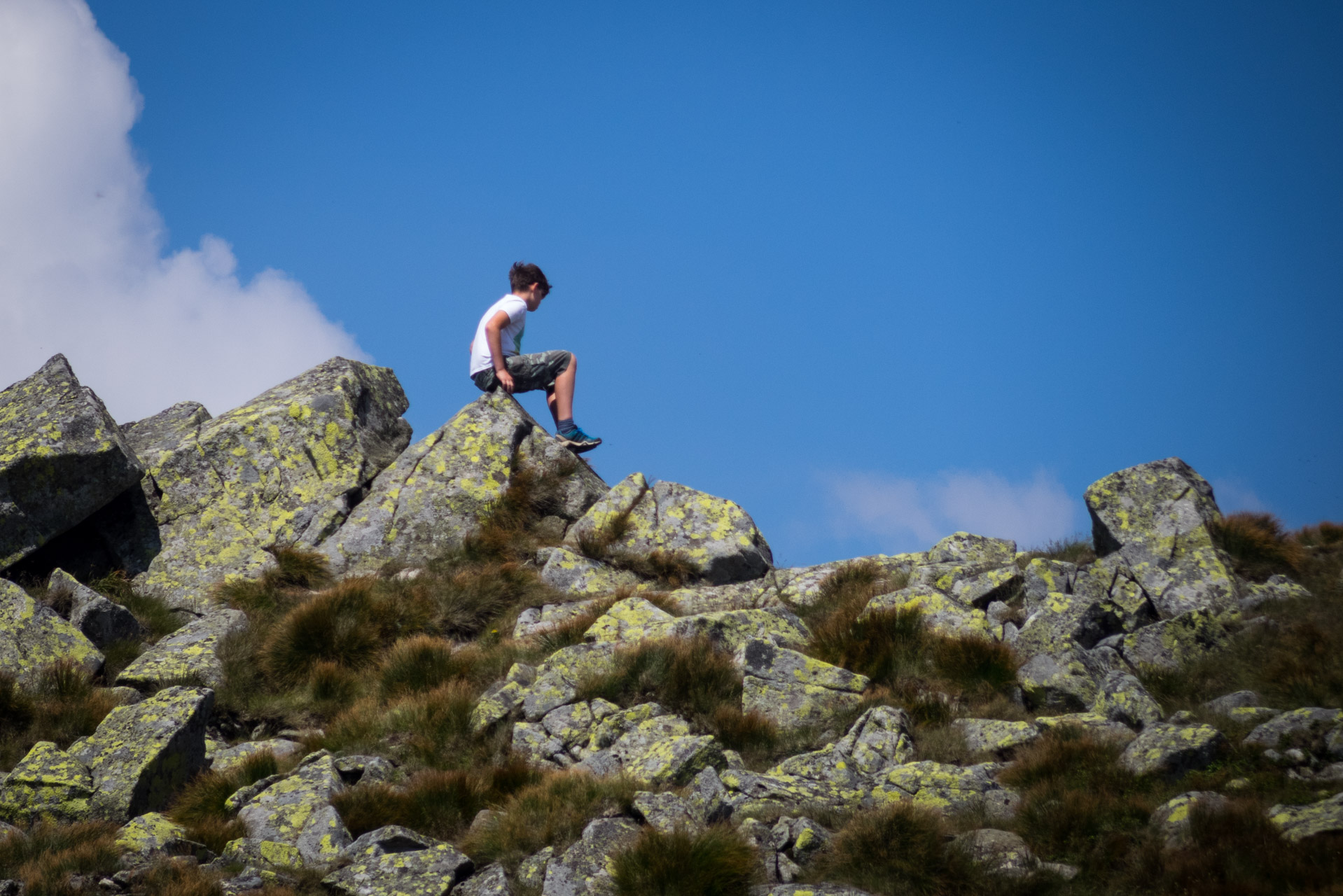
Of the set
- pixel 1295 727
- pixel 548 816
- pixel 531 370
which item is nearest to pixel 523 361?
pixel 531 370

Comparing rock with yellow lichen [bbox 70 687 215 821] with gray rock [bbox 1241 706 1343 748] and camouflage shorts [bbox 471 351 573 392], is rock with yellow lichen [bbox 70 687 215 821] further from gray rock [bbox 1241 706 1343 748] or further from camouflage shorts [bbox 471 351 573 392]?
gray rock [bbox 1241 706 1343 748]

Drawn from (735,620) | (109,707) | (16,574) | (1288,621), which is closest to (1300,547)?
(1288,621)

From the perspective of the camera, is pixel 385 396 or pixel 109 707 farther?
pixel 385 396

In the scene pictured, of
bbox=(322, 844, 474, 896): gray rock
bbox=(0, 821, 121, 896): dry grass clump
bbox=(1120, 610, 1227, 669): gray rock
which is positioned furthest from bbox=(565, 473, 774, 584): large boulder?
bbox=(0, 821, 121, 896): dry grass clump

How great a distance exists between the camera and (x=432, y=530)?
50.4ft

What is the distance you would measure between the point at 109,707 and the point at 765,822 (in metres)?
7.53

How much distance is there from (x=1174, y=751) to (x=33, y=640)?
40.1 feet

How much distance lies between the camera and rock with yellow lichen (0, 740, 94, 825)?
26.4ft

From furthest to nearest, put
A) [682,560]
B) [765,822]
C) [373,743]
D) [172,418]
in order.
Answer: [172,418] → [682,560] → [373,743] → [765,822]

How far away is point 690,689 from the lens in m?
9.84

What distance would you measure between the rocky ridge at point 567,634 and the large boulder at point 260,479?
5cm

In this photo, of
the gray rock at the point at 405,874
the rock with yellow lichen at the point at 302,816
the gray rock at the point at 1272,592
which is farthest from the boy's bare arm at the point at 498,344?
the gray rock at the point at 1272,592

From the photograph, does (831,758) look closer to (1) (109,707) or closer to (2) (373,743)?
(2) (373,743)

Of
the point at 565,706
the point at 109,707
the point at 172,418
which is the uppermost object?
the point at 172,418
